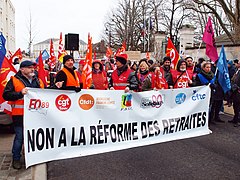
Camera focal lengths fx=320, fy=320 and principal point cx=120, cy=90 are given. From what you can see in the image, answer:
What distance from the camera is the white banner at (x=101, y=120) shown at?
4809 millimetres

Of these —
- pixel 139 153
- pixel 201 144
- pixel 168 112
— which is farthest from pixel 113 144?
pixel 201 144

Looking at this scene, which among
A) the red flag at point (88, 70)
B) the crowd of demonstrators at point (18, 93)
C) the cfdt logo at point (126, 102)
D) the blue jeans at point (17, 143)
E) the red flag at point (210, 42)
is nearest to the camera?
the crowd of demonstrators at point (18, 93)

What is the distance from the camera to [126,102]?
5648mm

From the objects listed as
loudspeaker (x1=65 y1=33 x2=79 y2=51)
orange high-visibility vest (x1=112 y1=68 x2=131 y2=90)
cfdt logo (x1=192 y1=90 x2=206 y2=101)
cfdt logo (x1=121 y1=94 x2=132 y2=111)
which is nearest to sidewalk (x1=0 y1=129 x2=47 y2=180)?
cfdt logo (x1=121 y1=94 x2=132 y2=111)

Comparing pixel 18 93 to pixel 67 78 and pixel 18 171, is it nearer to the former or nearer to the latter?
pixel 67 78

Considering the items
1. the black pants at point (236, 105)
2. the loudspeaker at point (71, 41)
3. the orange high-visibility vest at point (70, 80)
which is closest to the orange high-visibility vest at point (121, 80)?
the orange high-visibility vest at point (70, 80)

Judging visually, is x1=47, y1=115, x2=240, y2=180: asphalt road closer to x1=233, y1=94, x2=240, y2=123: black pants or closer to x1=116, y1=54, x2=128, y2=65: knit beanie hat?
x1=116, y1=54, x2=128, y2=65: knit beanie hat

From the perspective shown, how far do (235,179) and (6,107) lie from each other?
478cm

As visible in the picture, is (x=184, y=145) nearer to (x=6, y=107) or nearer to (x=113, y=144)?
A: (x=113, y=144)

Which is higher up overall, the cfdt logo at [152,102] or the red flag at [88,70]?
the red flag at [88,70]

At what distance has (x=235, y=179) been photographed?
4.86 metres

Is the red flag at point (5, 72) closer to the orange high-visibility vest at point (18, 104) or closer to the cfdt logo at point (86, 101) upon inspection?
the orange high-visibility vest at point (18, 104)

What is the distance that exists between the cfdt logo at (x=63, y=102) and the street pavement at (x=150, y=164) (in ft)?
3.32

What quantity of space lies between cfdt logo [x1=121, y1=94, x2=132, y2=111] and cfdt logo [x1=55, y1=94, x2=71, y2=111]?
1007mm
